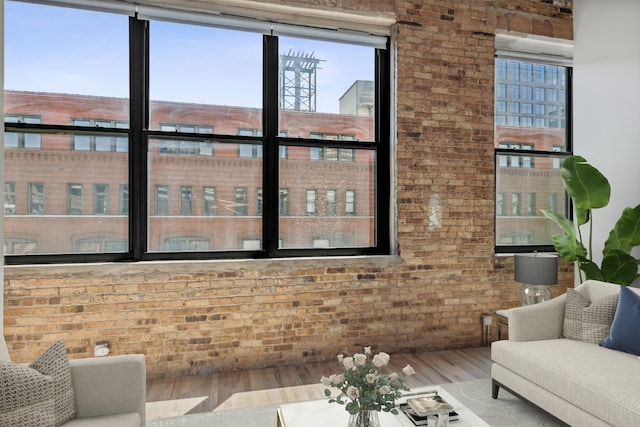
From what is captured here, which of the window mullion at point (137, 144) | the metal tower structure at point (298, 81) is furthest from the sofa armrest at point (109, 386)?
the metal tower structure at point (298, 81)

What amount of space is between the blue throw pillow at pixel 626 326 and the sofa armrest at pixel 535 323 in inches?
12.6

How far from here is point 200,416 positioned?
2.79 meters

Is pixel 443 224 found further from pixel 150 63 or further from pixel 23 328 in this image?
pixel 23 328

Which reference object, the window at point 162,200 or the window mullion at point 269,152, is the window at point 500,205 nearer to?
the window mullion at point 269,152

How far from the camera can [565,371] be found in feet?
7.92

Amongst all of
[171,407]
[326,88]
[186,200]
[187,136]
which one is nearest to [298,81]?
[326,88]

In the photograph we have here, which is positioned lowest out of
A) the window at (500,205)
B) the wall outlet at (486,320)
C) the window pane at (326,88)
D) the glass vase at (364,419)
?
the wall outlet at (486,320)

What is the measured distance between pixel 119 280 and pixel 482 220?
11.8 ft

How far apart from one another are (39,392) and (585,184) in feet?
14.7

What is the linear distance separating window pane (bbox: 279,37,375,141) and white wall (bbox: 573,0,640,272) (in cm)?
257

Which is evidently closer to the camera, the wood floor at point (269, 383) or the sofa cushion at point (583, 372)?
the sofa cushion at point (583, 372)

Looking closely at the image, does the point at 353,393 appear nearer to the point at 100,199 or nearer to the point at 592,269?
the point at 100,199

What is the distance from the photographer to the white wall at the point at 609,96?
14.3 feet

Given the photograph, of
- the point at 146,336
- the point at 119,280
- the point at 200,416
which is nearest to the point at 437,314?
the point at 200,416
